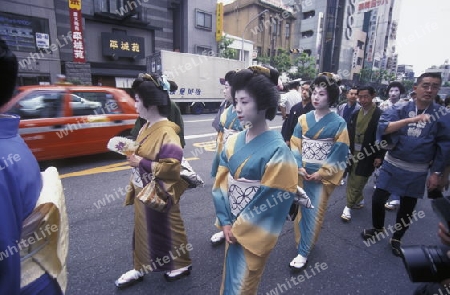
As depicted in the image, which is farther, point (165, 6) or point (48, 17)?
point (165, 6)

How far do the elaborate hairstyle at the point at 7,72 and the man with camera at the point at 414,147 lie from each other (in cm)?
272

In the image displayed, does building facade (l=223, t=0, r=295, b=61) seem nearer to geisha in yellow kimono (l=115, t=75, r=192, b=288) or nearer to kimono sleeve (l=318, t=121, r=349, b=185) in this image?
kimono sleeve (l=318, t=121, r=349, b=185)

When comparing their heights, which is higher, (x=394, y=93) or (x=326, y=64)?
(x=326, y=64)

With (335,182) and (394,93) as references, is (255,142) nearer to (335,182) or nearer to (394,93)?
(335,182)

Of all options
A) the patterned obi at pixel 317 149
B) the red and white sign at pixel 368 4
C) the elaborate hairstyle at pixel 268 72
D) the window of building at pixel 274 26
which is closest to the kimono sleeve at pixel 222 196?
the elaborate hairstyle at pixel 268 72

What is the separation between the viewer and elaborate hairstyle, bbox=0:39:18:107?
2.79ft

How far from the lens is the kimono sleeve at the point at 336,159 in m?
2.47

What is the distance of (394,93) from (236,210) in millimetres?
5358

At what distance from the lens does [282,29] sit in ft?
119

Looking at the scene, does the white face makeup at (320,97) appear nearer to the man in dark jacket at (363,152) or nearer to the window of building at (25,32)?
the man in dark jacket at (363,152)

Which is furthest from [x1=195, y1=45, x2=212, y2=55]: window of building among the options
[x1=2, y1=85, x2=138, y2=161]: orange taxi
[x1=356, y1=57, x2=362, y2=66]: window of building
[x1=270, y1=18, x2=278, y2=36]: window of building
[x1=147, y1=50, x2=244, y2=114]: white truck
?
[x1=356, y1=57, x2=362, y2=66]: window of building

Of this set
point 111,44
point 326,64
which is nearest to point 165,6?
point 111,44

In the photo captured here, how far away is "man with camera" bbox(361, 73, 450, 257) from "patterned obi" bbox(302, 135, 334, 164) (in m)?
0.59

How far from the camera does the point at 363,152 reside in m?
3.59
